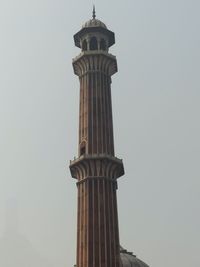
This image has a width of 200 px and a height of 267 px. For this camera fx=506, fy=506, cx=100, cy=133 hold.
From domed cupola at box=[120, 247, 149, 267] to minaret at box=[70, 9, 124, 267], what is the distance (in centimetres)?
1940

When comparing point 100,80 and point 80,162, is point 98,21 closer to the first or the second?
point 100,80

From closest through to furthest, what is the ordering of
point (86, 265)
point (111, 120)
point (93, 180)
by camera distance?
1. point (86, 265)
2. point (93, 180)
3. point (111, 120)

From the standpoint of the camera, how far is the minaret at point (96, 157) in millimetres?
57531

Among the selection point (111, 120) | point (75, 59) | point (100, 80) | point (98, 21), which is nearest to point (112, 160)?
point (111, 120)

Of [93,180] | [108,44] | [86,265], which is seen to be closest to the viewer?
[86,265]

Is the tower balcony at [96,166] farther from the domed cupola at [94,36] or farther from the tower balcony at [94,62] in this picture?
the domed cupola at [94,36]

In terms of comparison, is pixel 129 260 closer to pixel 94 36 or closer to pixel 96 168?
pixel 96 168

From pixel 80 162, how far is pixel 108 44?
20.0 m

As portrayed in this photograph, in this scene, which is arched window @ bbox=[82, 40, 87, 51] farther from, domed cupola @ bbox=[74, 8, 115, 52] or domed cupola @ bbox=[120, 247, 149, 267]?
domed cupola @ bbox=[120, 247, 149, 267]

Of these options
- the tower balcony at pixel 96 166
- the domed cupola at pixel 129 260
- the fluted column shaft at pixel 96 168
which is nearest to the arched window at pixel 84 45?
the fluted column shaft at pixel 96 168

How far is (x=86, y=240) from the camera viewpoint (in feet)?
189

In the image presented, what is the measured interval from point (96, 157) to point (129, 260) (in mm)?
24352

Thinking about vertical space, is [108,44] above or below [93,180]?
above

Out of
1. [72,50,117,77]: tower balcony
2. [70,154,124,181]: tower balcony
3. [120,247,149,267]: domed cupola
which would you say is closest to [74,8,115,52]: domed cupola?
[72,50,117,77]: tower balcony
